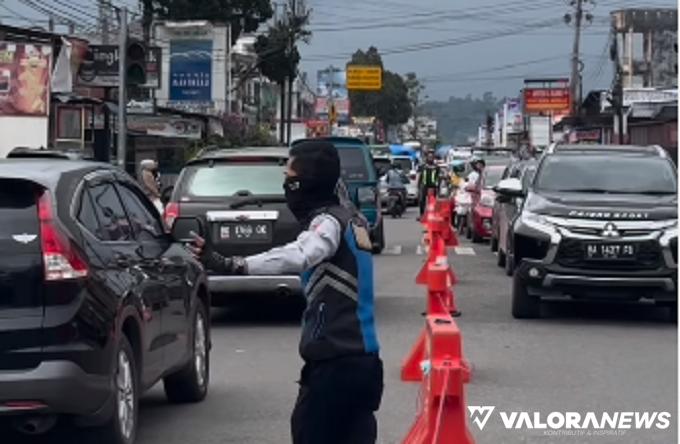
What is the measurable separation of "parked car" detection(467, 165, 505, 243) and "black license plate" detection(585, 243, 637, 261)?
12.9 meters

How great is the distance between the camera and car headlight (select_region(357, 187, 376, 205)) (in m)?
23.9

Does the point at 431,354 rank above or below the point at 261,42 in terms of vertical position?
below

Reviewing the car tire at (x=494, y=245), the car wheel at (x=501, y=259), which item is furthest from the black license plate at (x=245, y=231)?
the car tire at (x=494, y=245)

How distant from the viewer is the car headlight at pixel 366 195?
78.5 ft

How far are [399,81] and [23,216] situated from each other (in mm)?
133735

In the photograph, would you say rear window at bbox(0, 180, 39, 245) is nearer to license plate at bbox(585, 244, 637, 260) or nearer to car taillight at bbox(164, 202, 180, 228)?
car taillight at bbox(164, 202, 180, 228)

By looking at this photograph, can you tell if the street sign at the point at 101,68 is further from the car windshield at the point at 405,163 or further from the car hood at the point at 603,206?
the car windshield at the point at 405,163

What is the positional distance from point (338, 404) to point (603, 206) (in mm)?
9149

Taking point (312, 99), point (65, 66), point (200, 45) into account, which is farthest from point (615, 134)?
point (312, 99)

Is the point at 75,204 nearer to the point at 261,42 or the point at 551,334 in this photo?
the point at 551,334

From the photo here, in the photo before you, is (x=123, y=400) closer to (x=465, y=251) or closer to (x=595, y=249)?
(x=595, y=249)

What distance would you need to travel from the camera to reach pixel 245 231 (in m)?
13.4

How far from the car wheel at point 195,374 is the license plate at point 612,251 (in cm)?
528

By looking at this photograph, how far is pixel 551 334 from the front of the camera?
1393 cm
